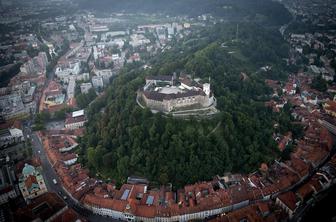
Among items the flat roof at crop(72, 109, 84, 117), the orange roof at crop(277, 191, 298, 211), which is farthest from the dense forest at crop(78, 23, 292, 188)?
the orange roof at crop(277, 191, 298, 211)

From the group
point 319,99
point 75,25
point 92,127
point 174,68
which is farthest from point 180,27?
point 92,127

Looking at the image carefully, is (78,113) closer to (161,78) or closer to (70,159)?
(70,159)

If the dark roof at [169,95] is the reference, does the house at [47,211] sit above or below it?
below

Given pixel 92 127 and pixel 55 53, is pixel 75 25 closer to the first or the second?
pixel 55 53

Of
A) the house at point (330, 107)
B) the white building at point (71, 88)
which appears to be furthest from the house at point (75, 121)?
the house at point (330, 107)

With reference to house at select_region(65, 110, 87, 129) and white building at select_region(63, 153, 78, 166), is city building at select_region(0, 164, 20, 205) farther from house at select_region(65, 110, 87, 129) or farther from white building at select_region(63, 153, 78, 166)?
house at select_region(65, 110, 87, 129)

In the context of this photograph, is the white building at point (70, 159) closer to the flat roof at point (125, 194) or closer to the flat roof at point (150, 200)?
the flat roof at point (125, 194)
